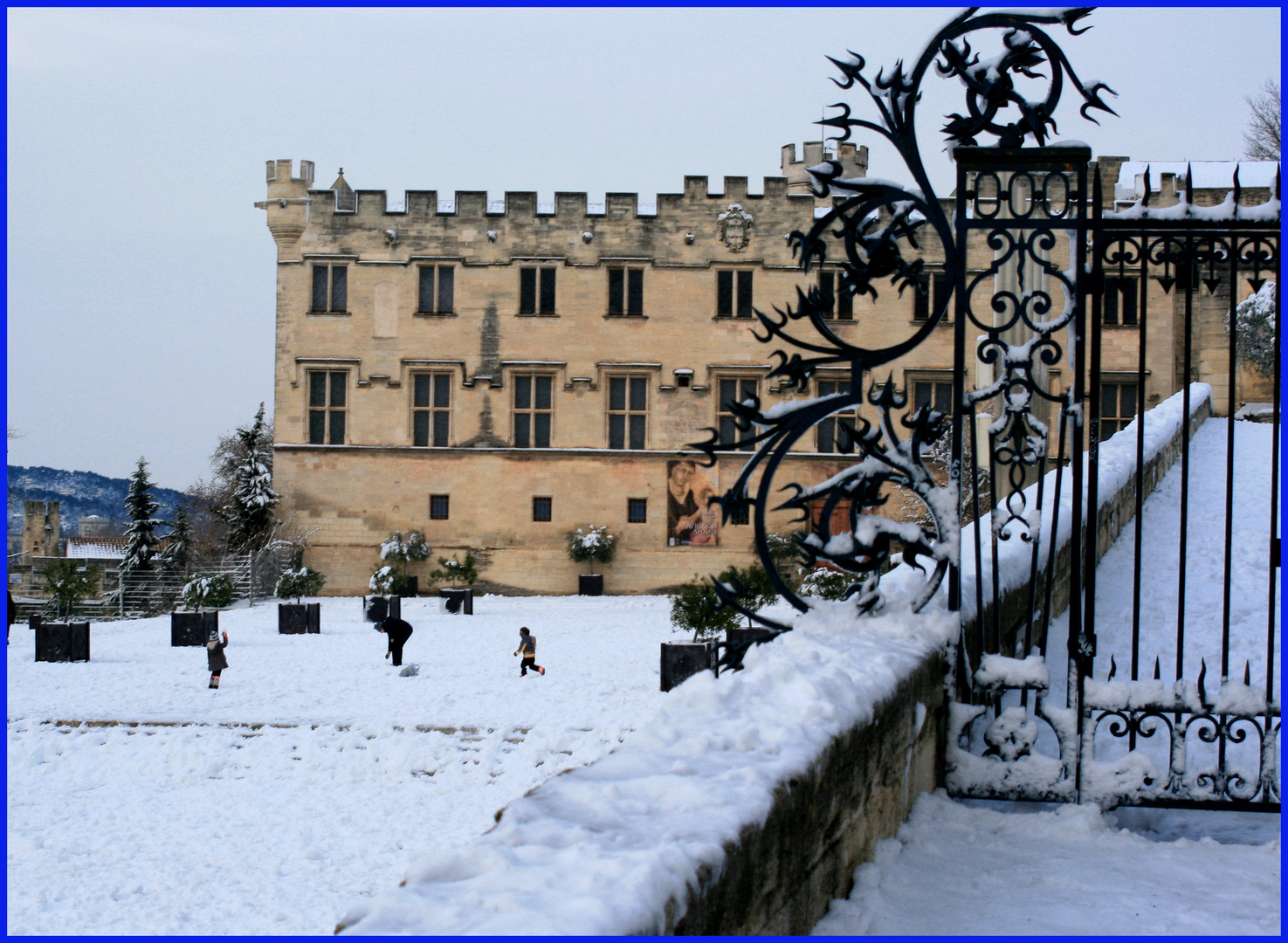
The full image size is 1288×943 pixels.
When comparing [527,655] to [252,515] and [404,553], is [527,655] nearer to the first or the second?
[404,553]

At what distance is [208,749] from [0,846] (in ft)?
27.2

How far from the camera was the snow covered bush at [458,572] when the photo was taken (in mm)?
28328

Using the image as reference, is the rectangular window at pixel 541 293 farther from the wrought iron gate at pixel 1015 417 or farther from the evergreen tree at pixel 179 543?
the wrought iron gate at pixel 1015 417

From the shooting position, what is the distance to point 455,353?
29.5 meters

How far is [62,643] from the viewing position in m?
16.8

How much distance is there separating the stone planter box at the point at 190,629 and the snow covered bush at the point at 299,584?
6.29 metres

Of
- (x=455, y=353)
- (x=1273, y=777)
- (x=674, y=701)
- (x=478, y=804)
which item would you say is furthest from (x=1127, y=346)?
(x=674, y=701)

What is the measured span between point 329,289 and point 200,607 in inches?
375

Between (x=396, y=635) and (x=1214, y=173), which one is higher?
(x=1214, y=173)

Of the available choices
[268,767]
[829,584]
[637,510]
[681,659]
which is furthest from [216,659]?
[637,510]

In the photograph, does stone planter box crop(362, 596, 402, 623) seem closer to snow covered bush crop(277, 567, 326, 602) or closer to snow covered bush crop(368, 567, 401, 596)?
snow covered bush crop(277, 567, 326, 602)

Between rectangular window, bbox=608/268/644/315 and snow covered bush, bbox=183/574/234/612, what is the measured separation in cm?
1145

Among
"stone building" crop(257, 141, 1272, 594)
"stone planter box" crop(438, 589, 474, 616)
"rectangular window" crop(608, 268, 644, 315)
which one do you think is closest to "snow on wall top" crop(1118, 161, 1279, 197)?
"stone building" crop(257, 141, 1272, 594)

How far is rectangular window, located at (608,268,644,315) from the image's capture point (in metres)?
29.5
